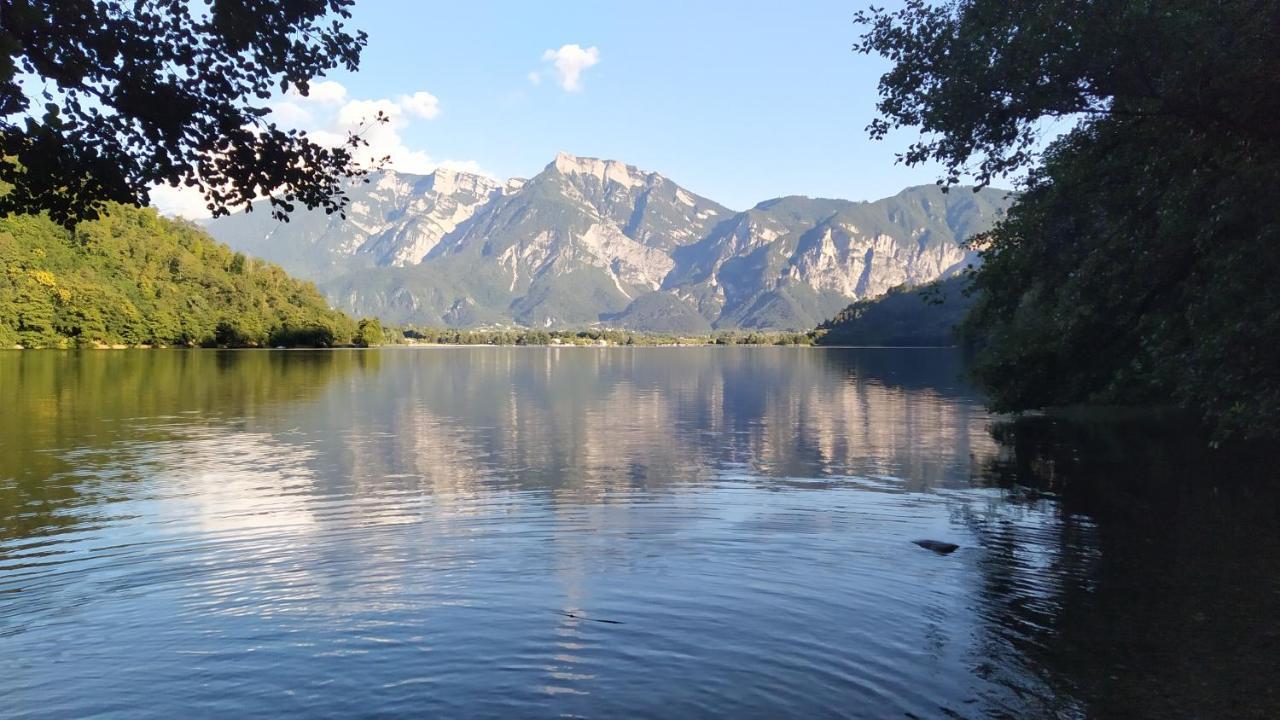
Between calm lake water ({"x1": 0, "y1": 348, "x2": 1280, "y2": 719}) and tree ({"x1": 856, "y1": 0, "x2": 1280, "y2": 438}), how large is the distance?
6.47 meters

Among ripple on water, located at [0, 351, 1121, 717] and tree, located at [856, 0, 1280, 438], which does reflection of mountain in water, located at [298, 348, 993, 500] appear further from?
tree, located at [856, 0, 1280, 438]

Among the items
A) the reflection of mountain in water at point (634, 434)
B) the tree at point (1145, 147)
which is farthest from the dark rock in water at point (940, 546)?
the reflection of mountain in water at point (634, 434)

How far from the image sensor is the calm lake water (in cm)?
1500

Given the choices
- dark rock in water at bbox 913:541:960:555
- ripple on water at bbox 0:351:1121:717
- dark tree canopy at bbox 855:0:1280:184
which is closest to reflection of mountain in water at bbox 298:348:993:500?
ripple on water at bbox 0:351:1121:717

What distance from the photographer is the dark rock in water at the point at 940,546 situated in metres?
25.5

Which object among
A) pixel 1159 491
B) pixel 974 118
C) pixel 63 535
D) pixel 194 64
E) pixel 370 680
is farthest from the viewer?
pixel 1159 491

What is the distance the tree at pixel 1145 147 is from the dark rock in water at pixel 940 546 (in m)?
8.10

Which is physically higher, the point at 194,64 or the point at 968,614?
the point at 194,64

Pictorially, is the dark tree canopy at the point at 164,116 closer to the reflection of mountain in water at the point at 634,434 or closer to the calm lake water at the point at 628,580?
the calm lake water at the point at 628,580

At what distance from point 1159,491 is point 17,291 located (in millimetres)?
218047

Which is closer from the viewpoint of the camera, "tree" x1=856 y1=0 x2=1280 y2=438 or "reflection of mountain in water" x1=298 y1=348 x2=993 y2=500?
"tree" x1=856 y1=0 x2=1280 y2=438

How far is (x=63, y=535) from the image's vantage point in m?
26.2

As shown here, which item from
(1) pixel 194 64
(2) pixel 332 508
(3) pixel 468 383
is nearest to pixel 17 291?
(3) pixel 468 383

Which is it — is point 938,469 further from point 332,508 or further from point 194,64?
point 194,64
